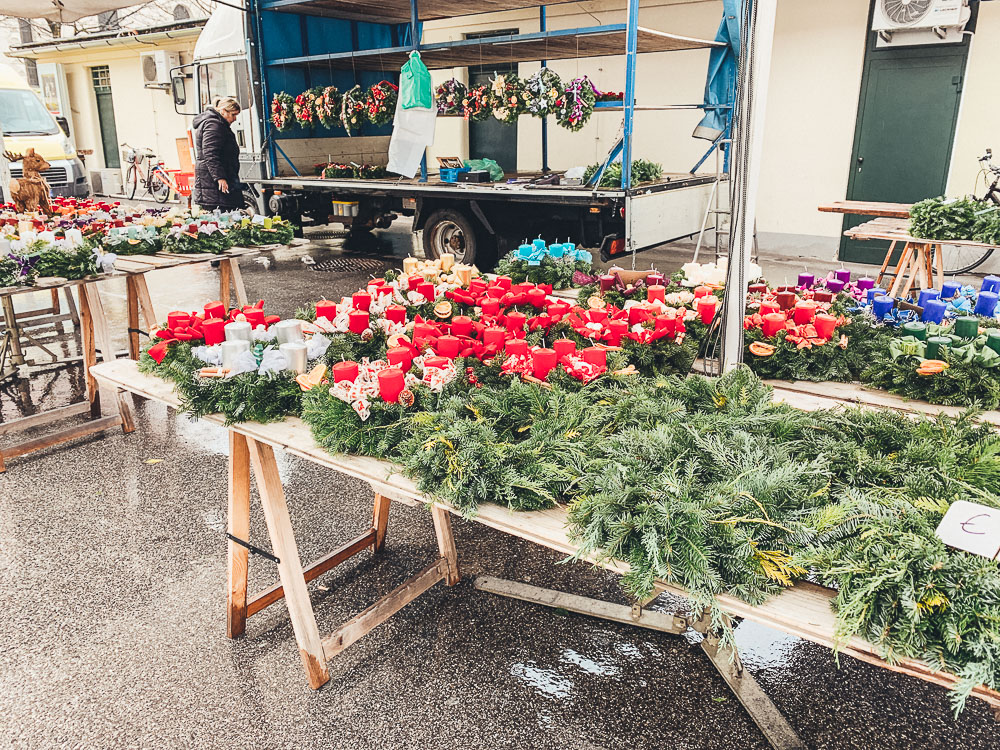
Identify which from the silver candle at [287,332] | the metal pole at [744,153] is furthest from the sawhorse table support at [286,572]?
the metal pole at [744,153]

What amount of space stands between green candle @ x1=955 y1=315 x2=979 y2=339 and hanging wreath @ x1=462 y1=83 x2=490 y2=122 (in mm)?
6055

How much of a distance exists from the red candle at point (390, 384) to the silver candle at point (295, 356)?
0.37 metres

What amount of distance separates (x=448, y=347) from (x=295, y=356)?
1.45 ft

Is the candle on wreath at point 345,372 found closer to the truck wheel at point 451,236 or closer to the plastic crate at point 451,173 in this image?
the truck wheel at point 451,236

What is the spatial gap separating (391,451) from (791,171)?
8.83 metres

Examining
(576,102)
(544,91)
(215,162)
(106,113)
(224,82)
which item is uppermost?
(106,113)

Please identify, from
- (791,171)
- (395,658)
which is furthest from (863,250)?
(395,658)

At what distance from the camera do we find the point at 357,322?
2.51 m

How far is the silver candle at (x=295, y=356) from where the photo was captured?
2.12m

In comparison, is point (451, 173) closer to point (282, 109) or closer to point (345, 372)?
point (282, 109)

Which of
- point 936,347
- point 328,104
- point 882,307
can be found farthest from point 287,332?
point 328,104

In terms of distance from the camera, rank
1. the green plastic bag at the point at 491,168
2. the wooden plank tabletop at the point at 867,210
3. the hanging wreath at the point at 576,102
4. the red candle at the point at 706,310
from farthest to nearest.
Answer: the green plastic bag at the point at 491,168 < the hanging wreath at the point at 576,102 < the wooden plank tabletop at the point at 867,210 < the red candle at the point at 706,310

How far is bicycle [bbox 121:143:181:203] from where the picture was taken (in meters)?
15.4

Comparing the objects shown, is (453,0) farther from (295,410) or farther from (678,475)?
(678,475)
